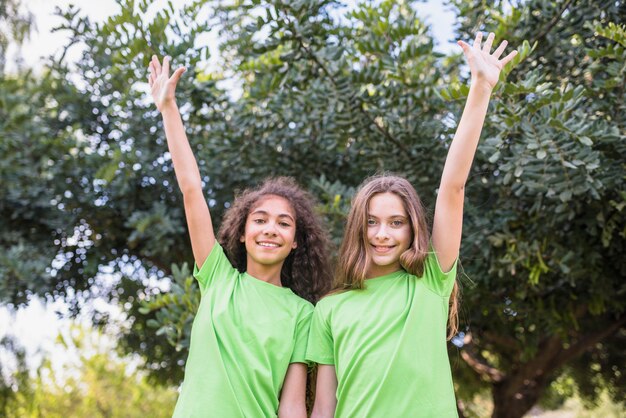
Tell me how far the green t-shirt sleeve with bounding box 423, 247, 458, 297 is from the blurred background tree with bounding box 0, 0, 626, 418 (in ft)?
3.19

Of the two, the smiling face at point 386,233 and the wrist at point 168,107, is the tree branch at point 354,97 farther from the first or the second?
the smiling face at point 386,233

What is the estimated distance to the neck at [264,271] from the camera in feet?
8.74

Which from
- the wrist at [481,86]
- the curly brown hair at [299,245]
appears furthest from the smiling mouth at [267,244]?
the wrist at [481,86]

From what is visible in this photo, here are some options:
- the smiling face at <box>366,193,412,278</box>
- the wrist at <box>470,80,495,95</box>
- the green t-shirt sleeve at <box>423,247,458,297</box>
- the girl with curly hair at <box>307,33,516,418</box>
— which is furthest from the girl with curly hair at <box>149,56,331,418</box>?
the wrist at <box>470,80,495,95</box>

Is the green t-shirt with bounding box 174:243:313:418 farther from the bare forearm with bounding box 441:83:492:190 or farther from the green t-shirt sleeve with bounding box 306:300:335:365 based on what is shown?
the bare forearm with bounding box 441:83:492:190

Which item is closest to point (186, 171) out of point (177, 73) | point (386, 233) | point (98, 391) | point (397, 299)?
point (177, 73)

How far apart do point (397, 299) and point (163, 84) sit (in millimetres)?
1101

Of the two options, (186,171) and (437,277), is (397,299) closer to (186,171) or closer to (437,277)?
(437,277)

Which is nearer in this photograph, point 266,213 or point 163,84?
point 163,84

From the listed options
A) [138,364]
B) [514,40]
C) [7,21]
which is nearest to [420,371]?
[514,40]

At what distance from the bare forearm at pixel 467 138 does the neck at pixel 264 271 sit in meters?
0.73

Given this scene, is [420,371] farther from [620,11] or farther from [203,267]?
[620,11]

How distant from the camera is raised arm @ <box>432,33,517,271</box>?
7.58ft

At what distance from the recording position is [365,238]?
8.10 ft
